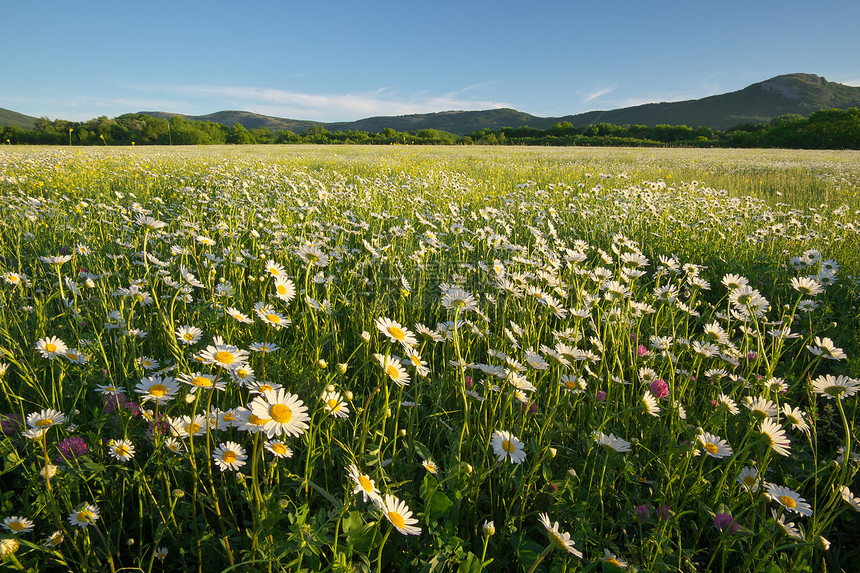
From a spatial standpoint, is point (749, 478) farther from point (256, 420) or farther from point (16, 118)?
point (16, 118)

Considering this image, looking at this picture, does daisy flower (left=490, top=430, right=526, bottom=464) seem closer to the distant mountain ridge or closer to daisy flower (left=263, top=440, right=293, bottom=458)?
daisy flower (left=263, top=440, right=293, bottom=458)

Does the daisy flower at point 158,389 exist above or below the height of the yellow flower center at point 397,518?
above

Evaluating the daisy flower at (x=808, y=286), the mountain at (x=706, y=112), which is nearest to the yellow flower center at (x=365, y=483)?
the daisy flower at (x=808, y=286)

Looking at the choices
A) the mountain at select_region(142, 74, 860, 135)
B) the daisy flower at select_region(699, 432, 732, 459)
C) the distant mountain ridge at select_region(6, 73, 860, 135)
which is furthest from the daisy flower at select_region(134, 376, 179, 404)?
the mountain at select_region(142, 74, 860, 135)

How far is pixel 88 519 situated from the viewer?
111cm

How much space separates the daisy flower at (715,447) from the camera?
1.41 m

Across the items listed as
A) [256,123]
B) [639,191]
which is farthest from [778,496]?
[256,123]

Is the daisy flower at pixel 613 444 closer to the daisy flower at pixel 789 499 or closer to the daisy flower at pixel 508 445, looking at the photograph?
the daisy flower at pixel 508 445

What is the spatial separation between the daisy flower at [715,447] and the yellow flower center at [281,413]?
133cm

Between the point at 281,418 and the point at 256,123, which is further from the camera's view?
the point at 256,123

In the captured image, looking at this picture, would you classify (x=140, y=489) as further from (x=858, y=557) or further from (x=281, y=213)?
(x=281, y=213)

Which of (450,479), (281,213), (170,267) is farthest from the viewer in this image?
(281,213)

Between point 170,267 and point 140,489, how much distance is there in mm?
2001

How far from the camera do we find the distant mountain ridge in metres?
94.9
